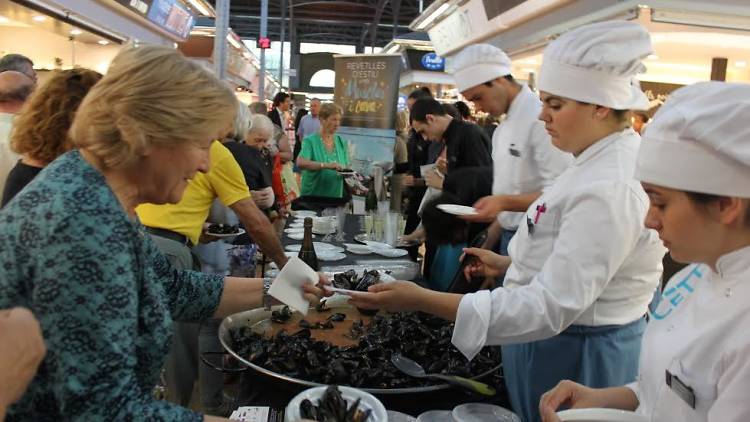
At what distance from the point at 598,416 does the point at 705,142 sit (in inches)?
22.1

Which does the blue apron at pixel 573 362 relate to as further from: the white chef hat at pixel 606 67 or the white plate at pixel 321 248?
the white plate at pixel 321 248

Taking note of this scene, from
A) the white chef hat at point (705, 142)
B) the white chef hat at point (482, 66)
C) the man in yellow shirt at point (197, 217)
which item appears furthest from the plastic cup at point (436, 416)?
the white chef hat at point (482, 66)

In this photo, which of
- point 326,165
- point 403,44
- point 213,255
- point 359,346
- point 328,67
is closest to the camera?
point 359,346

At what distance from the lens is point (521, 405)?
5.62 ft

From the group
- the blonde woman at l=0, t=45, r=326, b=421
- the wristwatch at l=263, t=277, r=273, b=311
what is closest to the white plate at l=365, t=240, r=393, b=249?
the wristwatch at l=263, t=277, r=273, b=311

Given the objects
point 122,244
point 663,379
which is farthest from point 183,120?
point 663,379

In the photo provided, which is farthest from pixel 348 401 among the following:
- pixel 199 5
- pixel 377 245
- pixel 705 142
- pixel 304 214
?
pixel 199 5

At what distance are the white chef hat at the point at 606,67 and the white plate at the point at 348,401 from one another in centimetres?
98

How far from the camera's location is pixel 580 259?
1482mm

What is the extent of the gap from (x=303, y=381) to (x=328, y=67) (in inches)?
1046

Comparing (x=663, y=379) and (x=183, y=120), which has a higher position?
(x=183, y=120)

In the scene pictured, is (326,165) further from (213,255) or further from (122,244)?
(122,244)

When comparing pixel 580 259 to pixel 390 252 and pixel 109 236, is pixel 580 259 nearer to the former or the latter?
pixel 109 236

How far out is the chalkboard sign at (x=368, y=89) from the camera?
746cm
